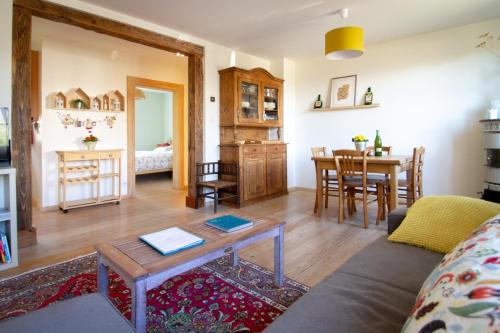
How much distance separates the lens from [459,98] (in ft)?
12.9

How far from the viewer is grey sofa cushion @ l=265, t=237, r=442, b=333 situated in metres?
0.88

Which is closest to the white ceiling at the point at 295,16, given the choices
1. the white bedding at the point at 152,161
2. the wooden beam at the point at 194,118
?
the wooden beam at the point at 194,118

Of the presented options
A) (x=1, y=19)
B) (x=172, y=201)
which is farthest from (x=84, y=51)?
(x=172, y=201)

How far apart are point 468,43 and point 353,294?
4.28 metres

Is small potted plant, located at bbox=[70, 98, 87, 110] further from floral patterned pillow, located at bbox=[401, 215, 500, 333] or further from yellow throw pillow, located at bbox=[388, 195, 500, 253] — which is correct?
floral patterned pillow, located at bbox=[401, 215, 500, 333]

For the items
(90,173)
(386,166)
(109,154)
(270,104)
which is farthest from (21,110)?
(386,166)

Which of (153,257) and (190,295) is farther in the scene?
(190,295)

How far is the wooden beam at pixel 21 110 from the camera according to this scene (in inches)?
102

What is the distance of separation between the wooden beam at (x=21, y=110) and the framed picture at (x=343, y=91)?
13.9 feet

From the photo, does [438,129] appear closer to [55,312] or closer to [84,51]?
[55,312]

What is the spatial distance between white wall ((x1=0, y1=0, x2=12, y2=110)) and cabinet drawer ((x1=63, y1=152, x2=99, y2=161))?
1522 mm

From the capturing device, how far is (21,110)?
2.63m

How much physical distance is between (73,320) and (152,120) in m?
8.98

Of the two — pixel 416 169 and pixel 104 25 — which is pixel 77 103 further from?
pixel 416 169
